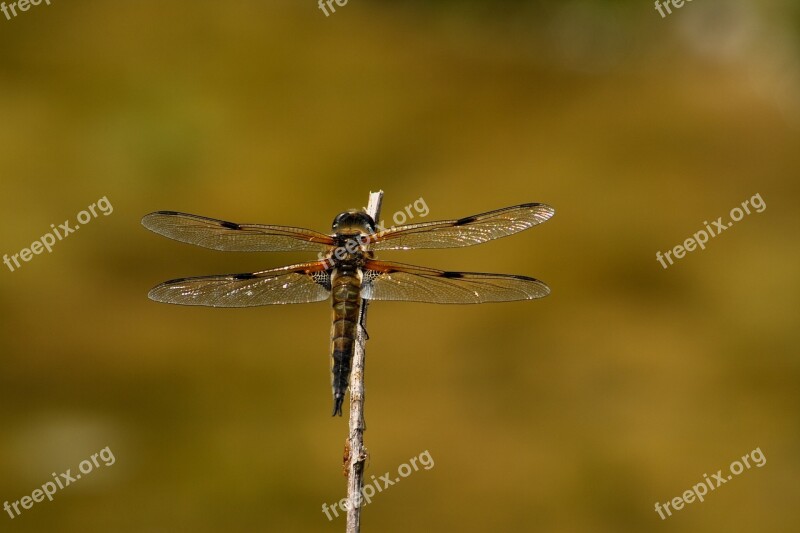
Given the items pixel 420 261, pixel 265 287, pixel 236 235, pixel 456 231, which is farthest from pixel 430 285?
pixel 420 261

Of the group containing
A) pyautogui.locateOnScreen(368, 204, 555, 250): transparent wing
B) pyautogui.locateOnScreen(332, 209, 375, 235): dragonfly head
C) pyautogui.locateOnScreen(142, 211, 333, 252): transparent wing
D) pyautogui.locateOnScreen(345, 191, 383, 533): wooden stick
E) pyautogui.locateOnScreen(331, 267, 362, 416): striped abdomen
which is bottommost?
pyautogui.locateOnScreen(345, 191, 383, 533): wooden stick

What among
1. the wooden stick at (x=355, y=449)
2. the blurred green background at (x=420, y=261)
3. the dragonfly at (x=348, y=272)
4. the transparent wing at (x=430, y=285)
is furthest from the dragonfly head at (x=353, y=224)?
the blurred green background at (x=420, y=261)

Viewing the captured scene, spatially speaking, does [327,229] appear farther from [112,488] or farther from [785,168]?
[785,168]

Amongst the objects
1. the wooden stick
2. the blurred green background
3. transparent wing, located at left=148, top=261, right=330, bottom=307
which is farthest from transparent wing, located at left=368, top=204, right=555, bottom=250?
the blurred green background

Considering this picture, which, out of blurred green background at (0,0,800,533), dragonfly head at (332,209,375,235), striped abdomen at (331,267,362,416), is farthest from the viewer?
blurred green background at (0,0,800,533)

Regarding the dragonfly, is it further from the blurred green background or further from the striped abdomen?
the blurred green background

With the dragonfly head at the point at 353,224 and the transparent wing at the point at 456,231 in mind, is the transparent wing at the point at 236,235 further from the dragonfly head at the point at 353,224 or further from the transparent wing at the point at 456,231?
the transparent wing at the point at 456,231

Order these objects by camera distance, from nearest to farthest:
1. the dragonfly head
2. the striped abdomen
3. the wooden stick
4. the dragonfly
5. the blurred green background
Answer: the wooden stick, the striped abdomen, the dragonfly, the dragonfly head, the blurred green background

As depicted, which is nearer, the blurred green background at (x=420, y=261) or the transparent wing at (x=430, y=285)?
the transparent wing at (x=430, y=285)
